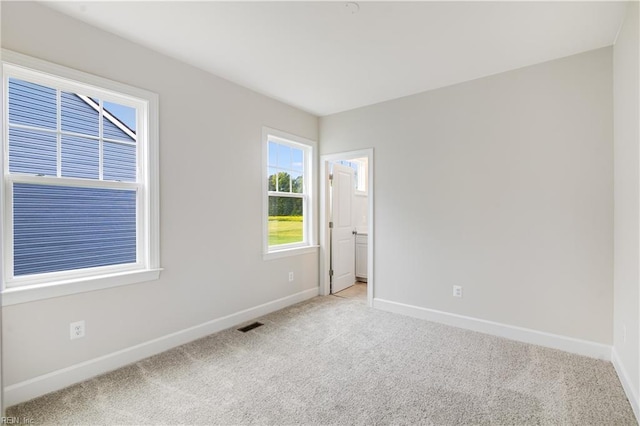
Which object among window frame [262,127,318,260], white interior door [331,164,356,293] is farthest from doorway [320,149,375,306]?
window frame [262,127,318,260]

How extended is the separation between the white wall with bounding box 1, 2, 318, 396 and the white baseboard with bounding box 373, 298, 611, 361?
1445 mm

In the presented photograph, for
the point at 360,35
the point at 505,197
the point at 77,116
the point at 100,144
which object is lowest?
the point at 505,197

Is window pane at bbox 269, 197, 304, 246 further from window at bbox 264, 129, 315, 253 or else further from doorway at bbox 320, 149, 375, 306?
doorway at bbox 320, 149, 375, 306

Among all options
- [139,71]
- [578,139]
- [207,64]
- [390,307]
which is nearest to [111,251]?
[139,71]

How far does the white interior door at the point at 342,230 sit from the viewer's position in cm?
453

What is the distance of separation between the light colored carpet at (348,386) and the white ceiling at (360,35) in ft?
8.52

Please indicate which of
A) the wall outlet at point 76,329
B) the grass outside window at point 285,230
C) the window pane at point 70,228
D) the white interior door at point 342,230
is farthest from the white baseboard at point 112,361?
the white interior door at point 342,230

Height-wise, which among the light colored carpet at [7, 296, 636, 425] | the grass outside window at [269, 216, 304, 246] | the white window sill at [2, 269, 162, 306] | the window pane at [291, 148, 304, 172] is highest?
the window pane at [291, 148, 304, 172]

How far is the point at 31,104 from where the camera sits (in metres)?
2.08

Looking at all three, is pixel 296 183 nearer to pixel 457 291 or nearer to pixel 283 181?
pixel 283 181

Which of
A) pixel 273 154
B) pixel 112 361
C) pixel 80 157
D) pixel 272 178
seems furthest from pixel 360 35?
pixel 112 361

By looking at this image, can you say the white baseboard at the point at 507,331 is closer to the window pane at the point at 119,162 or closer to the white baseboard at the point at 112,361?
the white baseboard at the point at 112,361

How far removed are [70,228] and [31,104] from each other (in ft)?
2.92

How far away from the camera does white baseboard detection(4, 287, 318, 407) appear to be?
1962 millimetres
